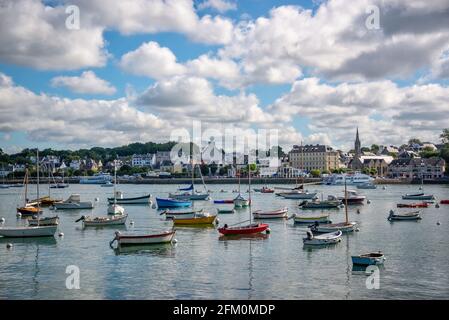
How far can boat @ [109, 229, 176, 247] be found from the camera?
133 ft

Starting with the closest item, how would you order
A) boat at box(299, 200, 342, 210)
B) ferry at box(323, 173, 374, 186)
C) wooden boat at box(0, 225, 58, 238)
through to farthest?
wooden boat at box(0, 225, 58, 238), boat at box(299, 200, 342, 210), ferry at box(323, 173, 374, 186)

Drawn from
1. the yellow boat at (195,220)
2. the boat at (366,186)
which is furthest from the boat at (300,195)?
the boat at (366,186)

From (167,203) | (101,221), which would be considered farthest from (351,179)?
(101,221)

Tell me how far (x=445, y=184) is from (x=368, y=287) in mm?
156456

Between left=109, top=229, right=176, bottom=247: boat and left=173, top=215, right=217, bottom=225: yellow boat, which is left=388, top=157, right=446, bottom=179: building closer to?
left=173, top=215, right=217, bottom=225: yellow boat

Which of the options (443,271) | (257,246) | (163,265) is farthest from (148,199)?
(443,271)

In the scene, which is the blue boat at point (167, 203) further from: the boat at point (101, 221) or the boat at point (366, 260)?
the boat at point (366, 260)

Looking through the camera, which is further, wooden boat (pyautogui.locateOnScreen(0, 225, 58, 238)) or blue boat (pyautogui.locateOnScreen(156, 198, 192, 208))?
blue boat (pyautogui.locateOnScreen(156, 198, 192, 208))

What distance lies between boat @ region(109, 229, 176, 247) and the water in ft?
3.12

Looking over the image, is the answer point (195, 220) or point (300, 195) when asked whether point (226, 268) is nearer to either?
point (195, 220)

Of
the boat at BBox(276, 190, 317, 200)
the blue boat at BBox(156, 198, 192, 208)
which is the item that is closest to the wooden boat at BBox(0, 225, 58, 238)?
the blue boat at BBox(156, 198, 192, 208)

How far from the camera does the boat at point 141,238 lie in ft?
133

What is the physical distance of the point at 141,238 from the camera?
40656 millimetres
